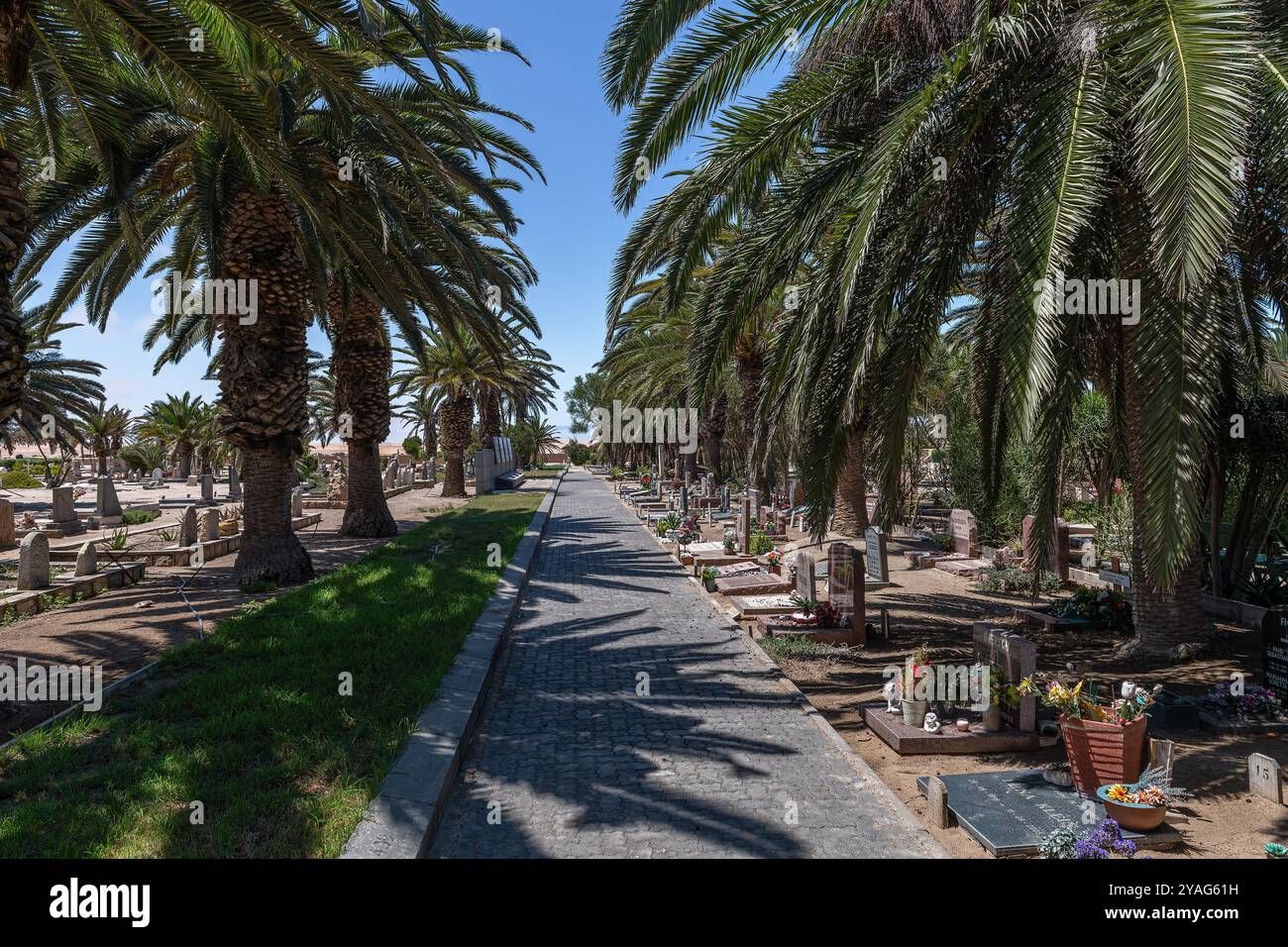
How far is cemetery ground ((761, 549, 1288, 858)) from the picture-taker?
4336 mm

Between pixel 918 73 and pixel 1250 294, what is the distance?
15.4 feet

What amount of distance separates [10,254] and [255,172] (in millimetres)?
4219

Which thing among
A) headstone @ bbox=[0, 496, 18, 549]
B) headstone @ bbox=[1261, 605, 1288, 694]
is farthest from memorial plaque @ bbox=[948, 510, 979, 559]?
headstone @ bbox=[0, 496, 18, 549]

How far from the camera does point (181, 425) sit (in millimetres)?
52469

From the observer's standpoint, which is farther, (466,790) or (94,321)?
(94,321)

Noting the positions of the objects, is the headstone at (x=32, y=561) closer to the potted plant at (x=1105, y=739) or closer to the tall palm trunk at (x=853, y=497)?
the potted plant at (x=1105, y=739)

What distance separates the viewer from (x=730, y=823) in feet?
14.4

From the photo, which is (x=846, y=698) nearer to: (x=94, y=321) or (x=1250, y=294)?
(x=1250, y=294)

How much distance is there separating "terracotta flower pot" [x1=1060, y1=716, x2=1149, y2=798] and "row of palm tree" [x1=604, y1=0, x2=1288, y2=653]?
993mm

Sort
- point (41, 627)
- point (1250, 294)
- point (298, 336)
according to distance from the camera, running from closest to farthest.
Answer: point (1250, 294)
point (41, 627)
point (298, 336)

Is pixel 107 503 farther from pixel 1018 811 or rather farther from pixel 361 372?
pixel 1018 811

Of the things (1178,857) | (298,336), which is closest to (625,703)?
(1178,857)

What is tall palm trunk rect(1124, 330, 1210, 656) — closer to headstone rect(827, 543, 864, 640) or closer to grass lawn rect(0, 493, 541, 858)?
headstone rect(827, 543, 864, 640)

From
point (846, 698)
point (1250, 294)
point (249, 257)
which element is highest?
point (249, 257)
